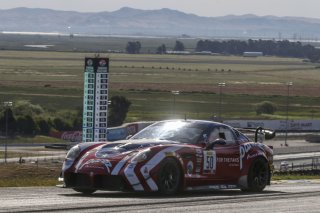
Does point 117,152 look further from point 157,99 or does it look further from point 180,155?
point 157,99

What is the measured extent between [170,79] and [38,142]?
3611 inches

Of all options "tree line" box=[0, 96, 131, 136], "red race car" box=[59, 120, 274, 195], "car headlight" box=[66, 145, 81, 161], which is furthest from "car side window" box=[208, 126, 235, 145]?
"tree line" box=[0, 96, 131, 136]

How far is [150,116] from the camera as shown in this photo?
11125cm

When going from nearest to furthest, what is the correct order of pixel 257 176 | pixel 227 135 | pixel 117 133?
pixel 227 135 < pixel 257 176 < pixel 117 133

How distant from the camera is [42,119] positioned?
310ft

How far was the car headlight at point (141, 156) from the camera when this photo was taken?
54.4ft

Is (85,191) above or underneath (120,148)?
underneath

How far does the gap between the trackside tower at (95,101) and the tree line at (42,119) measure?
835 inches

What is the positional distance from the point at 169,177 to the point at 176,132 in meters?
1.46

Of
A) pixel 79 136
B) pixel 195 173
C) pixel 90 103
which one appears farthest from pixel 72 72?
pixel 195 173

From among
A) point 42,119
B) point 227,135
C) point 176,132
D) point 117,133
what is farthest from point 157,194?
point 42,119

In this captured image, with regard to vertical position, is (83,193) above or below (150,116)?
above

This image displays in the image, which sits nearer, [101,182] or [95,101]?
[101,182]

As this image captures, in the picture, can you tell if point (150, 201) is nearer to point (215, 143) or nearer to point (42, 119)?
point (215, 143)
